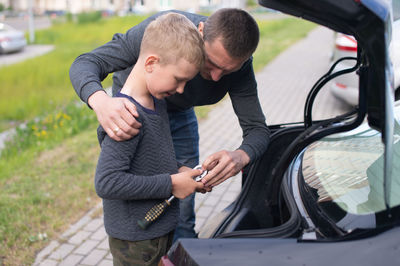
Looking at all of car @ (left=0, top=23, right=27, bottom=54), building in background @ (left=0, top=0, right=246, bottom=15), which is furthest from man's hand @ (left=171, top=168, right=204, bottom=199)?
building in background @ (left=0, top=0, right=246, bottom=15)

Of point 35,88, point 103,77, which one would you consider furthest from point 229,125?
point 35,88

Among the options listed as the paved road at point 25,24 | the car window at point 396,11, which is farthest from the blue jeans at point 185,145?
the paved road at point 25,24

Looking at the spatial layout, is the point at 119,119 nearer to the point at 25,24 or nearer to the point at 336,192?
the point at 336,192

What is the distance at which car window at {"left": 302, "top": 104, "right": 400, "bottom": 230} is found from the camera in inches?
57.4

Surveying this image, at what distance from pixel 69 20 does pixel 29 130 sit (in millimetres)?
25626

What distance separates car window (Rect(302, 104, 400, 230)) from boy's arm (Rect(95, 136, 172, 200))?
66 centimetres

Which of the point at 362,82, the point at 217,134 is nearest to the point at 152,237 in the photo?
the point at 362,82

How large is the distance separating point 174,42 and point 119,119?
1.06 ft

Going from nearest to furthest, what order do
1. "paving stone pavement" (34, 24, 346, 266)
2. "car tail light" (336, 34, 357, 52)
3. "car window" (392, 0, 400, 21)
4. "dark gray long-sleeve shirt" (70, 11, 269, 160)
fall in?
1. "dark gray long-sleeve shirt" (70, 11, 269, 160)
2. "paving stone pavement" (34, 24, 346, 266)
3. "car window" (392, 0, 400, 21)
4. "car tail light" (336, 34, 357, 52)

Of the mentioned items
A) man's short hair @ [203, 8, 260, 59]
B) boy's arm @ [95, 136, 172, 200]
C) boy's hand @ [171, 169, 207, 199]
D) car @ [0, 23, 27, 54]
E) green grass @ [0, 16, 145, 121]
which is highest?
man's short hair @ [203, 8, 260, 59]

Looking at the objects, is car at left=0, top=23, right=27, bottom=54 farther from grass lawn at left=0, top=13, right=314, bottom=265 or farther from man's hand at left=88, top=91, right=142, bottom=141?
man's hand at left=88, top=91, right=142, bottom=141

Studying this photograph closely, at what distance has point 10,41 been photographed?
59.8 ft

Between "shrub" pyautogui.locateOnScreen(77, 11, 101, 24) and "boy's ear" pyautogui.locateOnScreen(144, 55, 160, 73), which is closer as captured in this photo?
"boy's ear" pyautogui.locateOnScreen(144, 55, 160, 73)

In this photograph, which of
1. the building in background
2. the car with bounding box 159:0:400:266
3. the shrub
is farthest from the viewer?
the building in background
